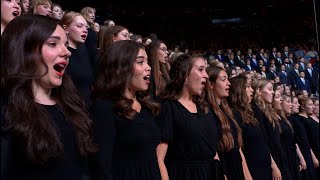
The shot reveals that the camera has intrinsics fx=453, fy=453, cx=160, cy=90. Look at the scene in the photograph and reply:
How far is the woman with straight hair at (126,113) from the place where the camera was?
2047mm

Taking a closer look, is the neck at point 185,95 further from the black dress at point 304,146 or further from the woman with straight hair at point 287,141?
the black dress at point 304,146

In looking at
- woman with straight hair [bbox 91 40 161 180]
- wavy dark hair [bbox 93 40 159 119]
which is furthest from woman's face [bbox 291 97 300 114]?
wavy dark hair [bbox 93 40 159 119]

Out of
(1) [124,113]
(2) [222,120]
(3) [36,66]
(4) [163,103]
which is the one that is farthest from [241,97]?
(3) [36,66]

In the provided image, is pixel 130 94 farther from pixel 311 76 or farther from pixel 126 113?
pixel 311 76

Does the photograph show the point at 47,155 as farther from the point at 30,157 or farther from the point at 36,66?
the point at 36,66

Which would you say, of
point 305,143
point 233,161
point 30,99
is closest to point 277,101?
point 305,143

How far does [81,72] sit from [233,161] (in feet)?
4.43

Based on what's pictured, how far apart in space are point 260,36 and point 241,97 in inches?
537

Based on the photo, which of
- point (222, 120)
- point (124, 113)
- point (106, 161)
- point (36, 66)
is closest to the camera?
point (36, 66)

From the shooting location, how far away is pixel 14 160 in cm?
144

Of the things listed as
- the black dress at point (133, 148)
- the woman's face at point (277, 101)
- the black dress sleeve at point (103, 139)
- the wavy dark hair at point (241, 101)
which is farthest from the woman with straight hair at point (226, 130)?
the woman's face at point (277, 101)

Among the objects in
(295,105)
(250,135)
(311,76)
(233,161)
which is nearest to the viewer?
(233,161)

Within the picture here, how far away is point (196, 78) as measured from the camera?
2980mm

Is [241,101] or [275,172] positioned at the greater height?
[241,101]
